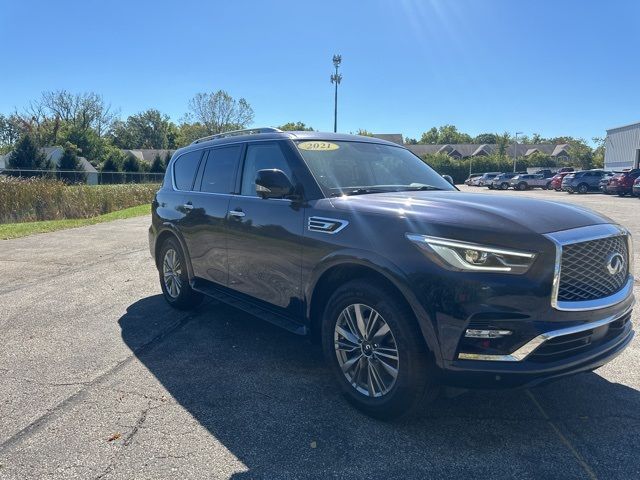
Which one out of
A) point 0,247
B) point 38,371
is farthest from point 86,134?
point 38,371

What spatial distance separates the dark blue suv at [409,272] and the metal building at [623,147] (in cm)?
5122

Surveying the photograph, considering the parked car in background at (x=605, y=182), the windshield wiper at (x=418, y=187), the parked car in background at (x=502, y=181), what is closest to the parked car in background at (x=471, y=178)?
the parked car in background at (x=502, y=181)

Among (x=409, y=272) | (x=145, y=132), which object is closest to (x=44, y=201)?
(x=409, y=272)

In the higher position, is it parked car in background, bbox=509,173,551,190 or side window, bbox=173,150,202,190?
side window, bbox=173,150,202,190

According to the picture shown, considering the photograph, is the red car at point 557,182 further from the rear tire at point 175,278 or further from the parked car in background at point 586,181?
the rear tire at point 175,278

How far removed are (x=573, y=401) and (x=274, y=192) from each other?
2650 millimetres

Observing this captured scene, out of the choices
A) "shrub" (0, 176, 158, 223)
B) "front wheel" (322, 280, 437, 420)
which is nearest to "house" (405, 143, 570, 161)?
"shrub" (0, 176, 158, 223)

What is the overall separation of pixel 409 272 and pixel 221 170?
2.74 meters

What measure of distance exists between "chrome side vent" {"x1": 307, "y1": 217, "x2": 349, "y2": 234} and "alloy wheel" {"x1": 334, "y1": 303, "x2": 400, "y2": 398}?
0.54 meters

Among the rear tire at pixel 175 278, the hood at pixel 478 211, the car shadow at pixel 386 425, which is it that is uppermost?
the hood at pixel 478 211

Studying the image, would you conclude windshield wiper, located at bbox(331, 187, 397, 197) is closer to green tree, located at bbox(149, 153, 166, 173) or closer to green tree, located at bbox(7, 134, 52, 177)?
green tree, located at bbox(7, 134, 52, 177)

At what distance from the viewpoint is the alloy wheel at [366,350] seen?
3066 mm

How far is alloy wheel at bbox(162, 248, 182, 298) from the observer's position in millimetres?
5594

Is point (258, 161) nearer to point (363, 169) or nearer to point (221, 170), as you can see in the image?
point (221, 170)
